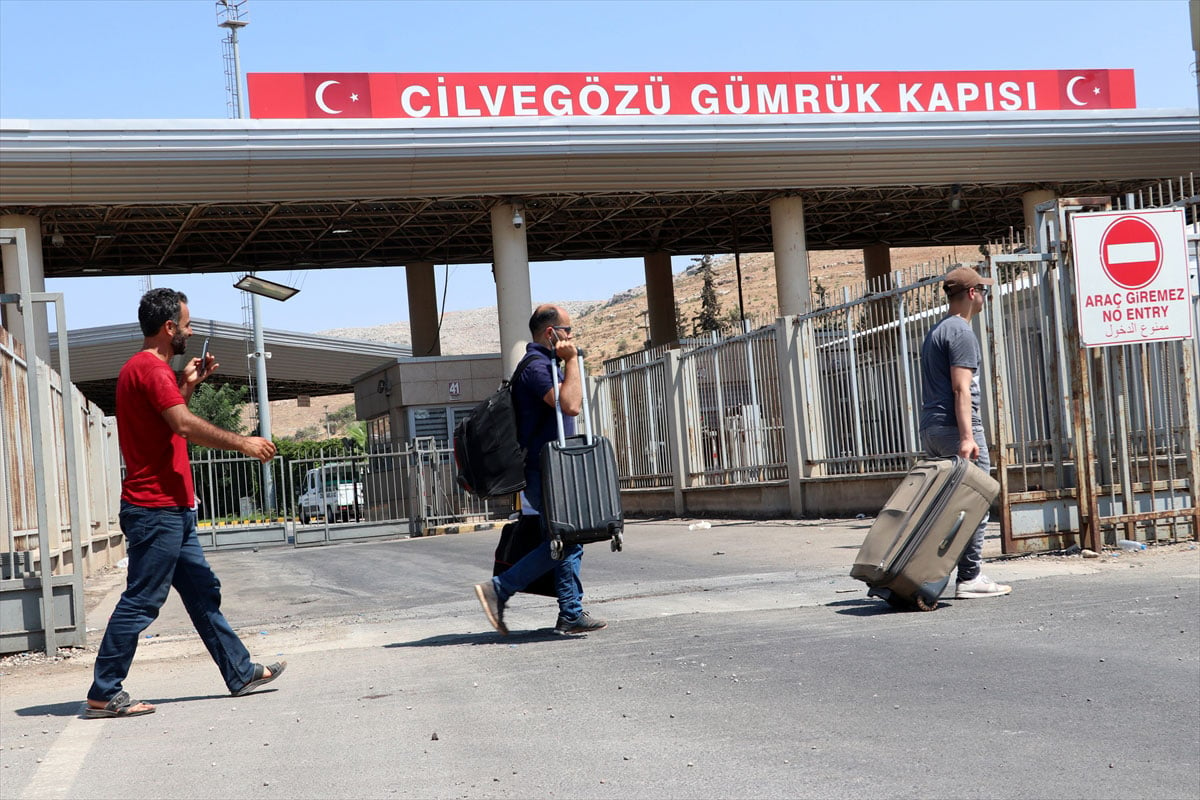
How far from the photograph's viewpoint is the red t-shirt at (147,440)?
20.0ft

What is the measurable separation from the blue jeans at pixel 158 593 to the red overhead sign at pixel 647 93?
2182 centimetres

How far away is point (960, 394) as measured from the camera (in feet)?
25.7

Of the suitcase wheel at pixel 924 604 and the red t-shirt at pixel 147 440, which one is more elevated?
the red t-shirt at pixel 147 440

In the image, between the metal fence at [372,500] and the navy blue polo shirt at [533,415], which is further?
the metal fence at [372,500]

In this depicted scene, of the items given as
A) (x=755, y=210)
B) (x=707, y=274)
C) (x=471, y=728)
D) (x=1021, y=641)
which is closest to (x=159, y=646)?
(x=471, y=728)

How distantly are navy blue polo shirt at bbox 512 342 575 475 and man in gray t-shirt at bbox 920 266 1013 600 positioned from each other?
2241 millimetres

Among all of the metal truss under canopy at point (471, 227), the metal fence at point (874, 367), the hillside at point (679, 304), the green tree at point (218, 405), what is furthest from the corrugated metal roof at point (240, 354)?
the metal fence at point (874, 367)

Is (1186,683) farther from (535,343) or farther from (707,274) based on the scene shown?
(707,274)

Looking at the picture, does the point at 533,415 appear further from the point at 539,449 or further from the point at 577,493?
the point at 577,493

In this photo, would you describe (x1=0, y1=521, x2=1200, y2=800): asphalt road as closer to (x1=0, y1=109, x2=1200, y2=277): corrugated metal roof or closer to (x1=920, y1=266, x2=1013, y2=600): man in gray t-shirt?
(x1=920, y1=266, x2=1013, y2=600): man in gray t-shirt

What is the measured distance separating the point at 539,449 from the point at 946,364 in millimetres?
2483

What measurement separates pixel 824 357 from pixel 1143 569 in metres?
8.95

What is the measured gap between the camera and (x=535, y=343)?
7.51 m

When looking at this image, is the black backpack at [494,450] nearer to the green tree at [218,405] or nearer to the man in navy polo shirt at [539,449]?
the man in navy polo shirt at [539,449]
